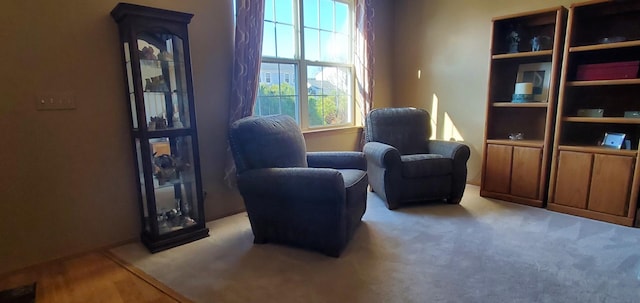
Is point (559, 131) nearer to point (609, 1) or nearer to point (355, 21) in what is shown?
point (609, 1)

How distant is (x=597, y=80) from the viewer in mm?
2820

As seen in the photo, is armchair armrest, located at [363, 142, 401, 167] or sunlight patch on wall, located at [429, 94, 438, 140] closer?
armchair armrest, located at [363, 142, 401, 167]

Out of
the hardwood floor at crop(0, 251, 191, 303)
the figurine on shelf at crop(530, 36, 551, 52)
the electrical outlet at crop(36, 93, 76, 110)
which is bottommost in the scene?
the hardwood floor at crop(0, 251, 191, 303)

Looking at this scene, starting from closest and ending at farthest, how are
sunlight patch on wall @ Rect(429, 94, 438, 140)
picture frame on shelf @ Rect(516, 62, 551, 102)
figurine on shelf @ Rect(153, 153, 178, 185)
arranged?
figurine on shelf @ Rect(153, 153, 178, 185) → picture frame on shelf @ Rect(516, 62, 551, 102) → sunlight patch on wall @ Rect(429, 94, 438, 140)

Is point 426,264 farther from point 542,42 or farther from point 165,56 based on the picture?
point 542,42

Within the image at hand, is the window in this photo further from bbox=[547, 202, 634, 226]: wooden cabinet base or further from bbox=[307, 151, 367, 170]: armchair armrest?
bbox=[547, 202, 634, 226]: wooden cabinet base

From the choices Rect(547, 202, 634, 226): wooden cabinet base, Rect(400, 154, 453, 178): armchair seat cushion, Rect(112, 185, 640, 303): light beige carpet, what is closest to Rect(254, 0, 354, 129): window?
Rect(400, 154, 453, 178): armchair seat cushion

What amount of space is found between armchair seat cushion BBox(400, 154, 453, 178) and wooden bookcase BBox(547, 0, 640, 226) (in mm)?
970

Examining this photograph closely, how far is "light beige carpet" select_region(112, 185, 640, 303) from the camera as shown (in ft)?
5.93

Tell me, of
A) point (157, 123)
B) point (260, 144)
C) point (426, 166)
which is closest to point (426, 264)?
point (426, 166)

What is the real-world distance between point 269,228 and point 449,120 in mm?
2845

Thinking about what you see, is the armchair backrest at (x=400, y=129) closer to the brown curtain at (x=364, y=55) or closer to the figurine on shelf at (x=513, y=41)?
the brown curtain at (x=364, y=55)

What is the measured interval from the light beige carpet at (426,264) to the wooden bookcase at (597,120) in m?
0.23

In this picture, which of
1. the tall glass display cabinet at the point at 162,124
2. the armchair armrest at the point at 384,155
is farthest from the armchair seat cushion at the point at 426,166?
the tall glass display cabinet at the point at 162,124
